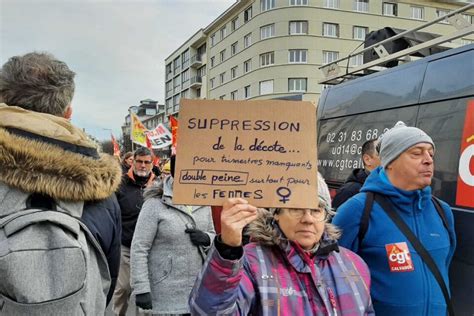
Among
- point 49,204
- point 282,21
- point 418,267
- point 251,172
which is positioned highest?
point 282,21

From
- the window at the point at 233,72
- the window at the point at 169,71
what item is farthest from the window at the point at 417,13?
the window at the point at 169,71

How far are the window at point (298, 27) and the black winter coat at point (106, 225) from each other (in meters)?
33.0

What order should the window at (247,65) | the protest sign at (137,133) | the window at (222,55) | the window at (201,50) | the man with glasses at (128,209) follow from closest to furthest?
the man with glasses at (128,209), the protest sign at (137,133), the window at (247,65), the window at (222,55), the window at (201,50)

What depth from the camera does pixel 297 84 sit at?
106ft

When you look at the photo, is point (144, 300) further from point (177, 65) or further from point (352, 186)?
point (177, 65)

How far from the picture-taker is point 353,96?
14.4ft

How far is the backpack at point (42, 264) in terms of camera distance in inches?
47.8

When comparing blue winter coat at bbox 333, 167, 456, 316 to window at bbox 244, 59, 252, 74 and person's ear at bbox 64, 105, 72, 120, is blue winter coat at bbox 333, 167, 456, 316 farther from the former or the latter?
window at bbox 244, 59, 252, 74

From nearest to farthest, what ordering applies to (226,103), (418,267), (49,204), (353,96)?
(49,204) < (226,103) < (418,267) < (353,96)

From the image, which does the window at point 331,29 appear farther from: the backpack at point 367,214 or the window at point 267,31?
the backpack at point 367,214

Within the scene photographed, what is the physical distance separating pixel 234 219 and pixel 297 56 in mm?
32802

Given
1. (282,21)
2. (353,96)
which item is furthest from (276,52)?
(353,96)

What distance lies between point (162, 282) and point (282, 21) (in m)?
32.3

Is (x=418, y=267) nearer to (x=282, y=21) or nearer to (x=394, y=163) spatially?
(x=394, y=163)
